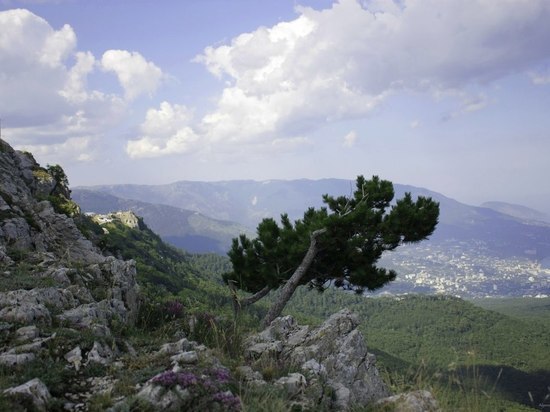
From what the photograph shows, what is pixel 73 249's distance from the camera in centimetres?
2028

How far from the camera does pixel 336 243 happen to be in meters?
19.4

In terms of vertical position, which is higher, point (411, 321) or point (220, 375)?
point (220, 375)

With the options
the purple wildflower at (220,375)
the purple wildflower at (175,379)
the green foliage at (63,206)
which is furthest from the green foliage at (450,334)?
the purple wildflower at (175,379)

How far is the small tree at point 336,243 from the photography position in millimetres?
18797

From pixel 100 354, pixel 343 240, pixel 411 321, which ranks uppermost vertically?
pixel 343 240

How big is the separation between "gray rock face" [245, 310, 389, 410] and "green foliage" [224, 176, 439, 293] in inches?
324

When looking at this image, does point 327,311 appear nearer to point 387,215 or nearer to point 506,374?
point 506,374

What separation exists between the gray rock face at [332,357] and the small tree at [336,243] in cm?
766

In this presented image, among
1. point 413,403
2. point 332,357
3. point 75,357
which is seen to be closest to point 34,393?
point 75,357

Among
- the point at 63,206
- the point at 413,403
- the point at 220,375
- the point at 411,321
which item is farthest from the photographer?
the point at 411,321

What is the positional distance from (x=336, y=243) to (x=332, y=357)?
1114cm

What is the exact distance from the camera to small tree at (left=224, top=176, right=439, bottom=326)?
18.8m

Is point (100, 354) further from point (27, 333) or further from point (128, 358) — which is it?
point (27, 333)

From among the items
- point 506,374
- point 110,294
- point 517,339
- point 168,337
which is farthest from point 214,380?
point 517,339
